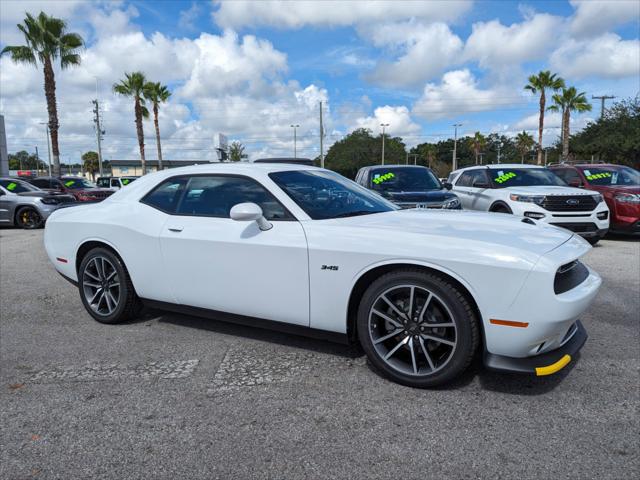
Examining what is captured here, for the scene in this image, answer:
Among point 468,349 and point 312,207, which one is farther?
point 312,207

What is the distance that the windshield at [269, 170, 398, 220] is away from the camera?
3.59 metres

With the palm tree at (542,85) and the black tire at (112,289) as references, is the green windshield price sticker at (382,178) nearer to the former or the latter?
the black tire at (112,289)

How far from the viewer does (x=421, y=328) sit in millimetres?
2980

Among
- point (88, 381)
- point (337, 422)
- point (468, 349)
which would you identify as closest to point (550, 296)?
point (468, 349)

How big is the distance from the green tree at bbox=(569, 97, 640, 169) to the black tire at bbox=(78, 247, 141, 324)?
31.2 m

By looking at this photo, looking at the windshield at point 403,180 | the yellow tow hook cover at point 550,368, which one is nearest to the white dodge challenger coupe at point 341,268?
the yellow tow hook cover at point 550,368

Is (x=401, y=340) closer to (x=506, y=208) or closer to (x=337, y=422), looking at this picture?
(x=337, y=422)

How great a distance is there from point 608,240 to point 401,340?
8707 mm

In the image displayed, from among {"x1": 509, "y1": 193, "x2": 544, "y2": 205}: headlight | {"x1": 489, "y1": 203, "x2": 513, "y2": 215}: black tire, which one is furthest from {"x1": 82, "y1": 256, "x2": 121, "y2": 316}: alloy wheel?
{"x1": 509, "y1": 193, "x2": 544, "y2": 205}: headlight

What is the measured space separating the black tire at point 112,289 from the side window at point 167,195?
0.64 m

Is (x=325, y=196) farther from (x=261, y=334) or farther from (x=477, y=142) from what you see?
(x=477, y=142)

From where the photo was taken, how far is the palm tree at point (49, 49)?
2322 cm

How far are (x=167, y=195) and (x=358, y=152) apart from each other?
76696 mm

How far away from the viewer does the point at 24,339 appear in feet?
13.4
